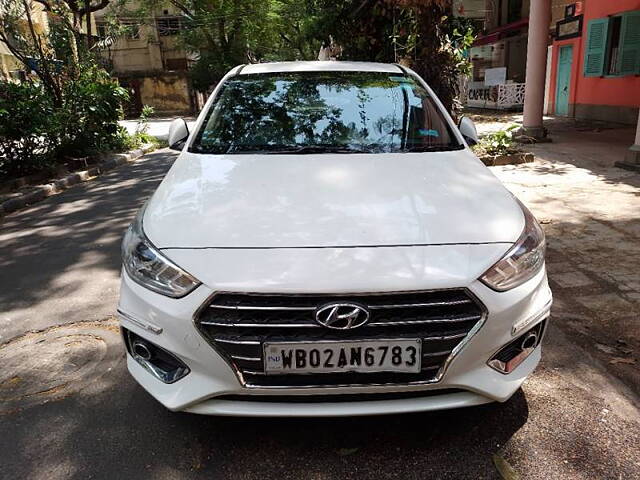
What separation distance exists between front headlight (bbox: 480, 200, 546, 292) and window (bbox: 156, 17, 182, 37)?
36.8 m

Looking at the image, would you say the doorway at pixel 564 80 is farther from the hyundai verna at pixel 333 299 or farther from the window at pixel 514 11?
the hyundai verna at pixel 333 299

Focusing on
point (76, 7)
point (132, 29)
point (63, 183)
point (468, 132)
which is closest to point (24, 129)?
point (63, 183)

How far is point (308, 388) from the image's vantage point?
1846 millimetres

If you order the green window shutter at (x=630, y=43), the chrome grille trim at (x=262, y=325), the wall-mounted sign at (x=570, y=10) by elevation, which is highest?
the wall-mounted sign at (x=570, y=10)

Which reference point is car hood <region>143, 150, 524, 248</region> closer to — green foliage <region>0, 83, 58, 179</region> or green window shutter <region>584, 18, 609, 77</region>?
green foliage <region>0, 83, 58, 179</region>

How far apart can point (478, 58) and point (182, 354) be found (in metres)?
26.0

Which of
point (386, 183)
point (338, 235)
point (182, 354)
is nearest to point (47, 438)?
point (182, 354)

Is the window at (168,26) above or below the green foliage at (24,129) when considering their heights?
above

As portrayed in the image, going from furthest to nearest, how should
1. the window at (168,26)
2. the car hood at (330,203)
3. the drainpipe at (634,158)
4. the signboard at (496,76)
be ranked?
1. the window at (168,26)
2. the signboard at (496,76)
3. the drainpipe at (634,158)
4. the car hood at (330,203)

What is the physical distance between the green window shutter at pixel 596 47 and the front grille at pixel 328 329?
42.8 feet

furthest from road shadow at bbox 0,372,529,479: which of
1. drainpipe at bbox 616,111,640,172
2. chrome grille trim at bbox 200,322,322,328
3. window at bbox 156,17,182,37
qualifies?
window at bbox 156,17,182,37

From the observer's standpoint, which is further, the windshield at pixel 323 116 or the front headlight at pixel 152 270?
the windshield at pixel 323 116

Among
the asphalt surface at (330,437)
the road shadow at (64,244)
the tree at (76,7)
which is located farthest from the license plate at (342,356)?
the tree at (76,7)

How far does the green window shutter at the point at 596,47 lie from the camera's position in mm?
12172
